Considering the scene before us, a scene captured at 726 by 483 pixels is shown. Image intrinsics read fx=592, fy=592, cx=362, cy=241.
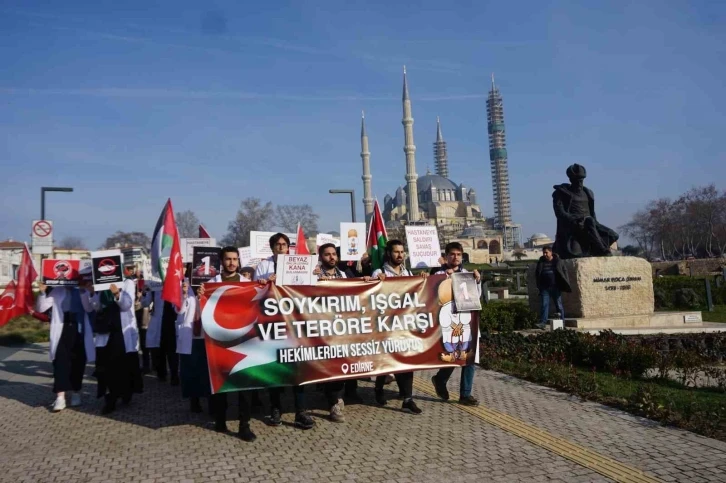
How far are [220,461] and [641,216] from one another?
9068cm

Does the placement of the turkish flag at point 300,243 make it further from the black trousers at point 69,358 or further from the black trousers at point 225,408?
the black trousers at point 225,408

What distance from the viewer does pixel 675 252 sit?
84.2 m

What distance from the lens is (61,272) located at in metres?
7.39

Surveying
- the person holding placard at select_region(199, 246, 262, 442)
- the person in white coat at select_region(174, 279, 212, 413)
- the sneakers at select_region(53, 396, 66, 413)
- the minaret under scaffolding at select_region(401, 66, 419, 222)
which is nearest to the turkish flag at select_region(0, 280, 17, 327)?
the sneakers at select_region(53, 396, 66, 413)

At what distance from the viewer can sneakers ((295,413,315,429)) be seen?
232 inches

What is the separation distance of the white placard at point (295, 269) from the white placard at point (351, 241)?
3909mm

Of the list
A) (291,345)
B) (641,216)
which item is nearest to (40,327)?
(291,345)

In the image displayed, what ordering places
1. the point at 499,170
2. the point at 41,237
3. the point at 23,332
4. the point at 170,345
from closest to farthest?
the point at 170,345 → the point at 41,237 → the point at 23,332 → the point at 499,170

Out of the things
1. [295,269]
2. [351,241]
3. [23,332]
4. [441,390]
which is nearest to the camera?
[295,269]

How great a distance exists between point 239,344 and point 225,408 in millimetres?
711

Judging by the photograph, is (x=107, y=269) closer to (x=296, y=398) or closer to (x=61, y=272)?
(x=61, y=272)

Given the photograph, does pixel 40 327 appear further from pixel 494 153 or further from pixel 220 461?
pixel 494 153

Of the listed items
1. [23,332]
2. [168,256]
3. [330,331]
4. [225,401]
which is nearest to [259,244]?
[168,256]

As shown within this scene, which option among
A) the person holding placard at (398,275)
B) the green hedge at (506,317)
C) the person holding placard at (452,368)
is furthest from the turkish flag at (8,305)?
the green hedge at (506,317)
